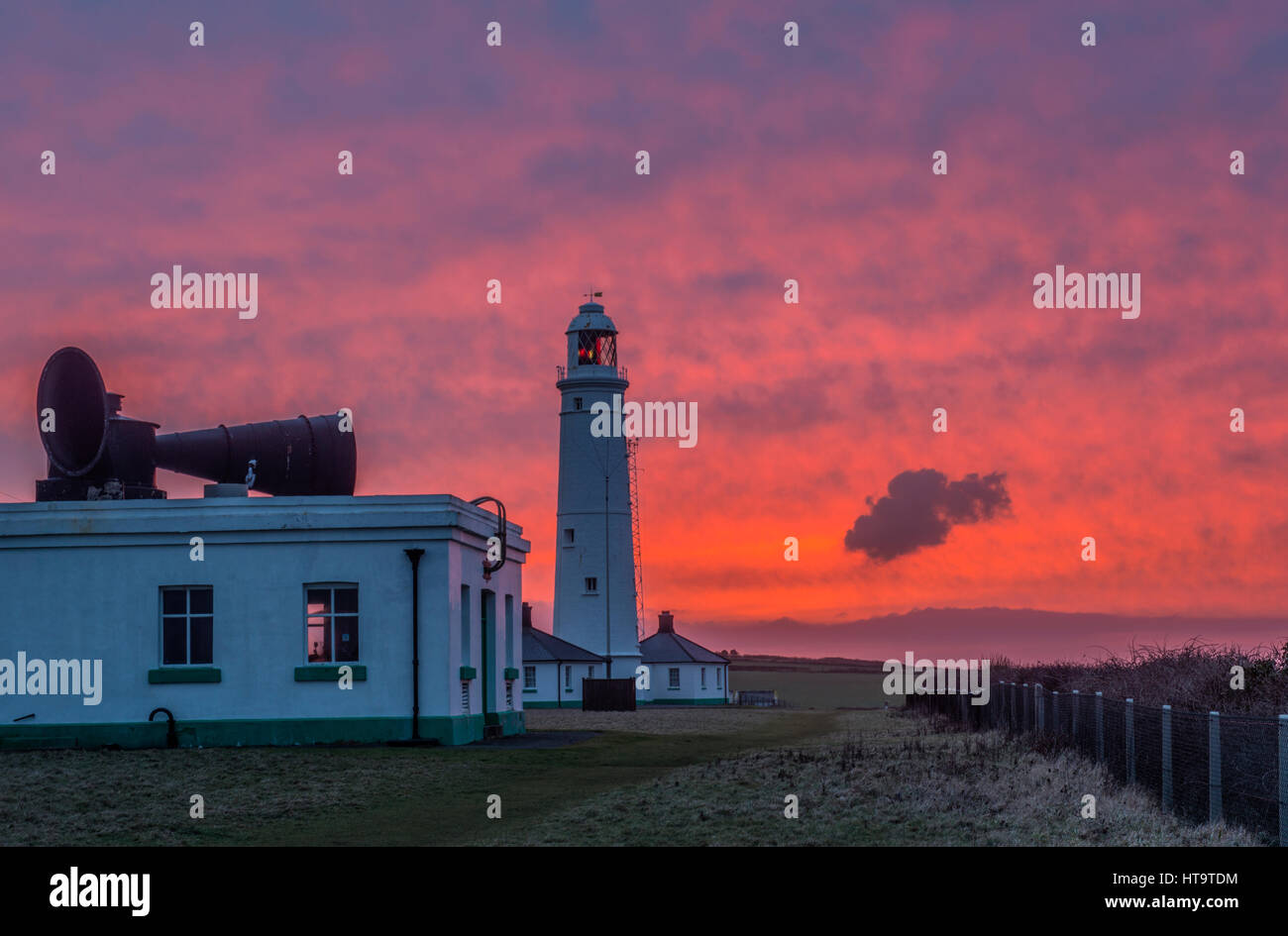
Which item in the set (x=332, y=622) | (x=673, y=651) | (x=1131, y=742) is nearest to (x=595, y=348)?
(x=673, y=651)

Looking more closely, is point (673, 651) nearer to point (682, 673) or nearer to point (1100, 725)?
point (682, 673)

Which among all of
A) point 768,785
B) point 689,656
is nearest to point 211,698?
point 768,785

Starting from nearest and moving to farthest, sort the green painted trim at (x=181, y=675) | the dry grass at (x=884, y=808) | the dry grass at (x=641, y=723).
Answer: the dry grass at (x=884, y=808)
the green painted trim at (x=181, y=675)
the dry grass at (x=641, y=723)

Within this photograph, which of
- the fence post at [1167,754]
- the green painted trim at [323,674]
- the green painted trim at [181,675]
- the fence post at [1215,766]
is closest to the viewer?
the fence post at [1215,766]

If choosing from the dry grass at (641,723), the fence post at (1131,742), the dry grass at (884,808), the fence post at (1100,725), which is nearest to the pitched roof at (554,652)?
the dry grass at (641,723)

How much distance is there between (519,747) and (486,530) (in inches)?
215

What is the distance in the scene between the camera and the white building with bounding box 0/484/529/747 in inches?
1047

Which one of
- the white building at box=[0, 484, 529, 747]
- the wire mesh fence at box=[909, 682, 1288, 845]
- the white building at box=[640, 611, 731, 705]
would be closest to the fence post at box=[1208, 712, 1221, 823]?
the wire mesh fence at box=[909, 682, 1288, 845]

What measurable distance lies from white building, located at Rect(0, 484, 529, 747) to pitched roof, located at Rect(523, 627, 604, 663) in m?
32.4

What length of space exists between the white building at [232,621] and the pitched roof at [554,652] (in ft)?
106

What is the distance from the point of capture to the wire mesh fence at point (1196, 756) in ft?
41.1

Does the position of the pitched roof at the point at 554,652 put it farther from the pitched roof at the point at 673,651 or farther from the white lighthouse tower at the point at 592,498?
the pitched roof at the point at 673,651

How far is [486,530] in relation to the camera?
99.3ft

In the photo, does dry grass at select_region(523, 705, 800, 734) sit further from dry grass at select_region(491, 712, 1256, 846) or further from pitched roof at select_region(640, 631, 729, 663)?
pitched roof at select_region(640, 631, 729, 663)
